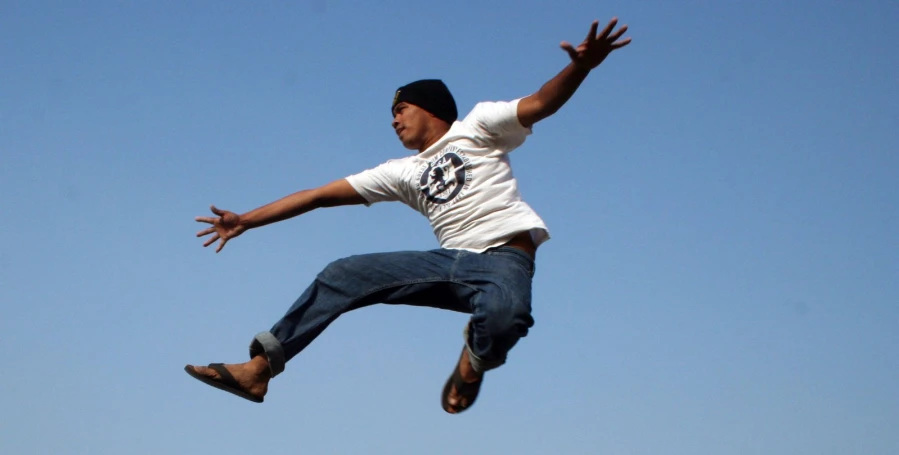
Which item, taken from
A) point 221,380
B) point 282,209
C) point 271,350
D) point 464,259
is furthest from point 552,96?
point 221,380

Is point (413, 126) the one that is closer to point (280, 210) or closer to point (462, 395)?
point (280, 210)

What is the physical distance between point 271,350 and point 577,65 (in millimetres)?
2676

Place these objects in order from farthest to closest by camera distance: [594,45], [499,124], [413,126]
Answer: [413,126] → [499,124] → [594,45]

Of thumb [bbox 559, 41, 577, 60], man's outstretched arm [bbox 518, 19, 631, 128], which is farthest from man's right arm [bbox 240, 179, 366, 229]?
thumb [bbox 559, 41, 577, 60]

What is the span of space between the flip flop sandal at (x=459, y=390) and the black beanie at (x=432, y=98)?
1.77 metres

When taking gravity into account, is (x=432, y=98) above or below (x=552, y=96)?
above

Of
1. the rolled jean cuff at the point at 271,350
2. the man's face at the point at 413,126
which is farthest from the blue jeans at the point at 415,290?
the man's face at the point at 413,126

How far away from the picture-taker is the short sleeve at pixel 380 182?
305 inches

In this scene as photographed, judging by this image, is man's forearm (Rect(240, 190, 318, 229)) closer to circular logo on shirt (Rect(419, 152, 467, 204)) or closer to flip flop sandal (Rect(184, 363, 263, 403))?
circular logo on shirt (Rect(419, 152, 467, 204))

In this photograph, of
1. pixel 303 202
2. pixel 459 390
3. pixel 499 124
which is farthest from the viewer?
pixel 303 202

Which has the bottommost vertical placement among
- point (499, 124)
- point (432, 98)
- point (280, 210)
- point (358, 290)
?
point (358, 290)

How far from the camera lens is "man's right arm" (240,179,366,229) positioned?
784 cm

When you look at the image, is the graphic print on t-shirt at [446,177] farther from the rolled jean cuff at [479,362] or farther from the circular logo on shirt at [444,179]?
the rolled jean cuff at [479,362]

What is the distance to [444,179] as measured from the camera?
291 inches
